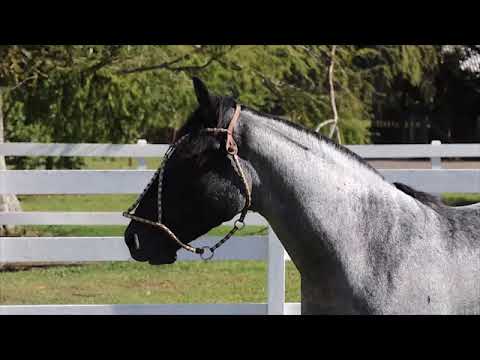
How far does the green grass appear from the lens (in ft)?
24.1

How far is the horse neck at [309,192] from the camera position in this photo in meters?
2.66

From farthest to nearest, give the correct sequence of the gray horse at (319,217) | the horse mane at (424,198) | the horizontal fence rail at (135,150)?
1. the horizontal fence rail at (135,150)
2. the horse mane at (424,198)
3. the gray horse at (319,217)

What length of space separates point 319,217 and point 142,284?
575 cm

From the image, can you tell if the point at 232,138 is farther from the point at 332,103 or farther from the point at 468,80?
the point at 468,80

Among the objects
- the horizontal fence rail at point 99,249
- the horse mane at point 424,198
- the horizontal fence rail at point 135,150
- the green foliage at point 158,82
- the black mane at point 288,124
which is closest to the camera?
the black mane at point 288,124

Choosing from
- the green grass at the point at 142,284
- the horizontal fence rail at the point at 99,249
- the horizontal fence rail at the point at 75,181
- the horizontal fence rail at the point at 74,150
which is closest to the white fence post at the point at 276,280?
the horizontal fence rail at the point at 99,249

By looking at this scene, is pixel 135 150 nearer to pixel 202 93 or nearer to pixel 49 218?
pixel 49 218

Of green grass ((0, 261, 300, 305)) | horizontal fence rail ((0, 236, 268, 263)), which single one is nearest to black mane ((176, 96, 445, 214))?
horizontal fence rail ((0, 236, 268, 263))

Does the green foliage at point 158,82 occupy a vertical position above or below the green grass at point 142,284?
above

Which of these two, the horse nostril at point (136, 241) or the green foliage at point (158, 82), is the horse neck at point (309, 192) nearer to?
the horse nostril at point (136, 241)

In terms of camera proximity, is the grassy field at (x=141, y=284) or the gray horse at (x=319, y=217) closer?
the gray horse at (x=319, y=217)

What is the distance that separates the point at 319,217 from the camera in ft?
8.74

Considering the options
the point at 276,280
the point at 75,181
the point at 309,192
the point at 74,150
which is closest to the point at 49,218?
the point at 75,181

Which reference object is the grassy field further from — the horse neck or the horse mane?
the horse neck
